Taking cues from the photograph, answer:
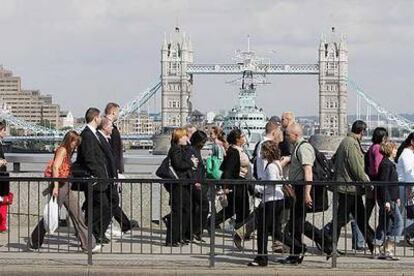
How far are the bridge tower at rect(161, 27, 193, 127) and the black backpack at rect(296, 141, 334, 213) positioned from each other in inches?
5689

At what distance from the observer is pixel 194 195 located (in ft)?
38.9

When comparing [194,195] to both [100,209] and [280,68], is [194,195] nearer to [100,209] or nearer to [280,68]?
[100,209]

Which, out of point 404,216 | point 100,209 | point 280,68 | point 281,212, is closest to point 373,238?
point 404,216

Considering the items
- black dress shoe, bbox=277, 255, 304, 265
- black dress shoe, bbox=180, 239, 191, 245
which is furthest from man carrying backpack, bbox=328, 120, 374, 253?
black dress shoe, bbox=180, 239, 191, 245

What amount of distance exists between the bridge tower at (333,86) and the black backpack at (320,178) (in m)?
147

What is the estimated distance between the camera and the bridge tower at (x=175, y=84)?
15812cm

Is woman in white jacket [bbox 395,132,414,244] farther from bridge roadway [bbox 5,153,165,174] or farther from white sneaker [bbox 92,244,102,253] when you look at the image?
bridge roadway [bbox 5,153,165,174]

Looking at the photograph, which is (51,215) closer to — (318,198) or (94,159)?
(94,159)

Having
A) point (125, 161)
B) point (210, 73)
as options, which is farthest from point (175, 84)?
point (125, 161)

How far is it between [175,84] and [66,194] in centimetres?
15129

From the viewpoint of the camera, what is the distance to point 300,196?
35.5 feet

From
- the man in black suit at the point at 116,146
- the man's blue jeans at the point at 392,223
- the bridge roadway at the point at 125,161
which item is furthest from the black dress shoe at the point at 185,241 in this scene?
the bridge roadway at the point at 125,161

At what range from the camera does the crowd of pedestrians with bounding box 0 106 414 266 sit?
1087 centimetres

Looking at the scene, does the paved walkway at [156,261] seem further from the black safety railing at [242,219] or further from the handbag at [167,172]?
the handbag at [167,172]
